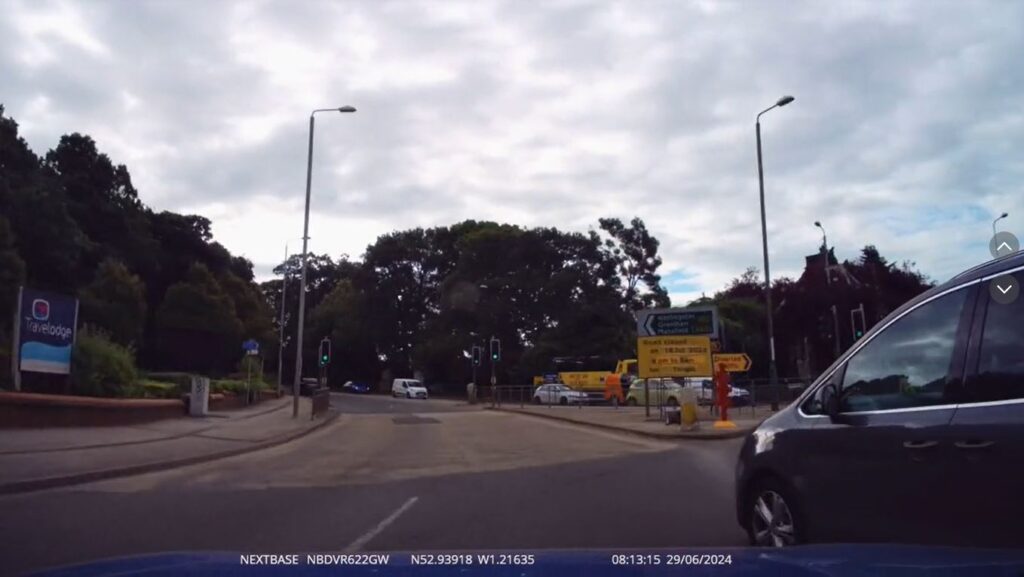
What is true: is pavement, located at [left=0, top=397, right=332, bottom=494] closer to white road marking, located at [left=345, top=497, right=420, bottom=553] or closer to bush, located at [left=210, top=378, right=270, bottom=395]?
white road marking, located at [left=345, top=497, right=420, bottom=553]

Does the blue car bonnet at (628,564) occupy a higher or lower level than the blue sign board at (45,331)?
lower

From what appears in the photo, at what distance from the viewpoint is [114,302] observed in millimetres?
41500

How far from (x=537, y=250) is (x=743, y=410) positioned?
113 ft

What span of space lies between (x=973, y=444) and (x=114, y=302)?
42.9m

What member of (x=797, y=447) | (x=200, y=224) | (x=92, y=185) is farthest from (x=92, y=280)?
(x=797, y=447)

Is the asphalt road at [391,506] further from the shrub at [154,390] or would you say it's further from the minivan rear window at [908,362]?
the shrub at [154,390]

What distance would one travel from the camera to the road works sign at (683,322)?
2684 cm

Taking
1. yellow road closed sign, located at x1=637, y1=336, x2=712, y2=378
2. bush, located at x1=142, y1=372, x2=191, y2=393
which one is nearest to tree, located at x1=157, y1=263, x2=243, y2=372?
bush, located at x1=142, y1=372, x2=191, y2=393

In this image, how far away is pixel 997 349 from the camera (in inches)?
177

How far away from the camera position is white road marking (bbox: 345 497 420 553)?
7387mm

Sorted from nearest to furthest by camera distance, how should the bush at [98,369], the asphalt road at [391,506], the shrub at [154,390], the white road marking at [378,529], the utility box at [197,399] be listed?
the white road marking at [378,529] → the asphalt road at [391,506] → the bush at [98,369] → the shrub at [154,390] → the utility box at [197,399]

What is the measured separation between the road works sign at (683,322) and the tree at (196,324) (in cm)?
3330

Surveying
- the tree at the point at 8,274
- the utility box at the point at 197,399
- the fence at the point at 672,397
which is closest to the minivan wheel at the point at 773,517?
the fence at the point at 672,397

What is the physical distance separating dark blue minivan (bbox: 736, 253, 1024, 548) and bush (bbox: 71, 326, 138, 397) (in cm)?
2045
